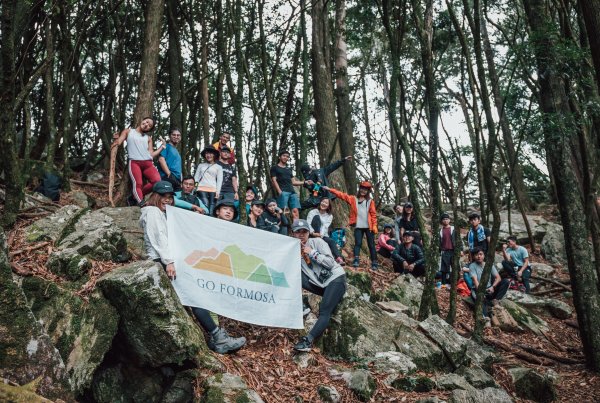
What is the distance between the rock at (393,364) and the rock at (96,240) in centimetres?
361

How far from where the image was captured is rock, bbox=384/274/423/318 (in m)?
9.28

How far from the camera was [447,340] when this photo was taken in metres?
7.04

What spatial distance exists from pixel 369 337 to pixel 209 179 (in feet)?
14.0

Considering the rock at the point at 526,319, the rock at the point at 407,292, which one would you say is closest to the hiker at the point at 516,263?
the rock at the point at 526,319

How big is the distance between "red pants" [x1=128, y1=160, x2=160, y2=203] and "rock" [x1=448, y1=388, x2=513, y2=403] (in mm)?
5982

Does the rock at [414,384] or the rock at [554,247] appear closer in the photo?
the rock at [414,384]

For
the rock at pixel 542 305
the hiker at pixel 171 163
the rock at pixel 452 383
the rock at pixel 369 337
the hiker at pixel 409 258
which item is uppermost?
the hiker at pixel 171 163

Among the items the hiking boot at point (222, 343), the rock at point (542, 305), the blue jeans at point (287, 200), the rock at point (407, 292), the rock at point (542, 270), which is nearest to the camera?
the hiking boot at point (222, 343)

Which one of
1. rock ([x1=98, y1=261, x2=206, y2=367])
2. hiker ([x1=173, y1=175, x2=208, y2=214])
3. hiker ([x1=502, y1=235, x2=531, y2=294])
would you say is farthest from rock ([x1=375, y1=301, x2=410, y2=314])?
hiker ([x1=502, y1=235, x2=531, y2=294])

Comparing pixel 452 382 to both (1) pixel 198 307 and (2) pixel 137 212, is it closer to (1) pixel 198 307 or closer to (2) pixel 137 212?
(1) pixel 198 307

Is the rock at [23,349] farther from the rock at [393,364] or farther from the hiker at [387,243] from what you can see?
the hiker at [387,243]

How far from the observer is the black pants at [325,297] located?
632cm

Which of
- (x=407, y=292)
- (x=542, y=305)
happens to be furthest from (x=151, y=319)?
(x=542, y=305)

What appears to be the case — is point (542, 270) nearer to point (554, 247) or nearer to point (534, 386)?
point (554, 247)
